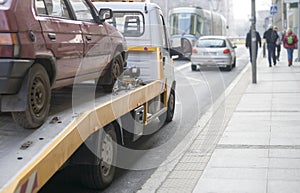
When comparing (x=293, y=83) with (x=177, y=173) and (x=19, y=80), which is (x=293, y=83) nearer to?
(x=177, y=173)

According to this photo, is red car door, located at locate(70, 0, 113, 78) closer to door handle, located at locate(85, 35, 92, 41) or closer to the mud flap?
door handle, located at locate(85, 35, 92, 41)

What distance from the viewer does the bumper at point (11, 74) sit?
4.39 metres

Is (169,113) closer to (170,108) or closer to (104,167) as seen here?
(170,108)

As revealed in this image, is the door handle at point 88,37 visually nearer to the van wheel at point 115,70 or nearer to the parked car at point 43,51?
the parked car at point 43,51

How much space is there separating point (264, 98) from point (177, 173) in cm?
699

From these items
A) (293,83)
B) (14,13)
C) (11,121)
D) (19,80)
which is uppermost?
(14,13)

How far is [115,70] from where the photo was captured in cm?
727

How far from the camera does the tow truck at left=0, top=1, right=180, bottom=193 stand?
415cm

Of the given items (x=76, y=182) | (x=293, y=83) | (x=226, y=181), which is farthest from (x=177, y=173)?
(x=293, y=83)

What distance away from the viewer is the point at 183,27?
32250 millimetres

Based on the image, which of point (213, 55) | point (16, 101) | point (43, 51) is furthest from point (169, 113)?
point (213, 55)

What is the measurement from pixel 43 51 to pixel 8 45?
560 mm

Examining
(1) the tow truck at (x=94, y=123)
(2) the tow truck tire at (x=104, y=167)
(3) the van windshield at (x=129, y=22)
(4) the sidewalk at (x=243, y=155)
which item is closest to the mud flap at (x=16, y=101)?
(1) the tow truck at (x=94, y=123)

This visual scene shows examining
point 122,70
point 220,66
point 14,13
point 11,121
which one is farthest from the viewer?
point 220,66
